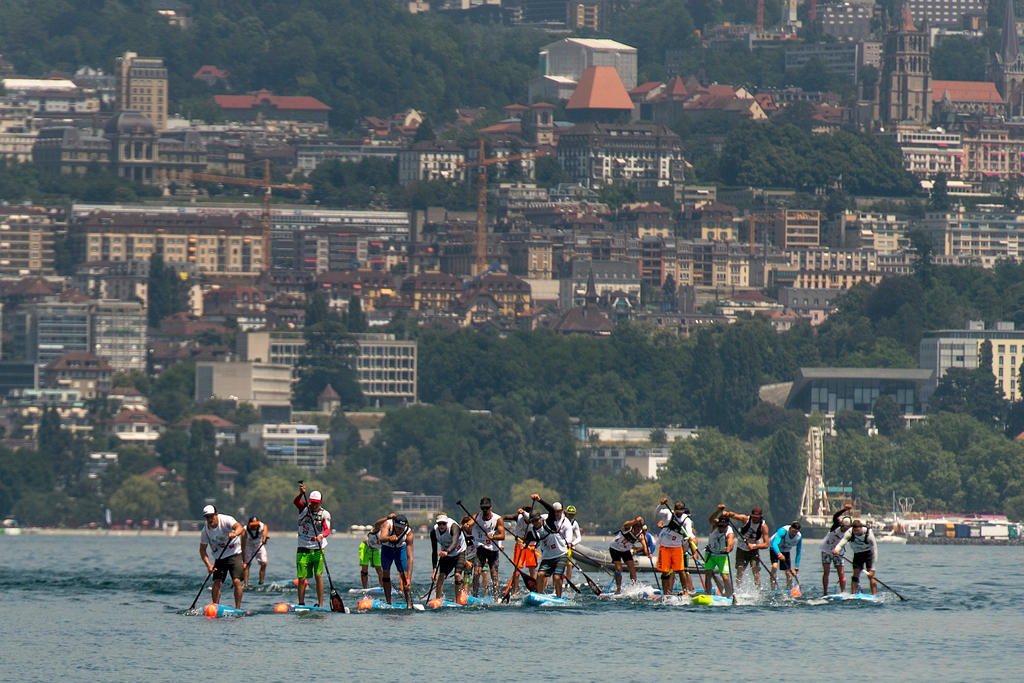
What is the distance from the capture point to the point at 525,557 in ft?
218

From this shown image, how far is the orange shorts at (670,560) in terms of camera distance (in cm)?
6631

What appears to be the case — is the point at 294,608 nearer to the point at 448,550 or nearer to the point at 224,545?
the point at 448,550

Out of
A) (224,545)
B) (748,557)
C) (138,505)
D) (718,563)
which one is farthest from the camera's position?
(138,505)

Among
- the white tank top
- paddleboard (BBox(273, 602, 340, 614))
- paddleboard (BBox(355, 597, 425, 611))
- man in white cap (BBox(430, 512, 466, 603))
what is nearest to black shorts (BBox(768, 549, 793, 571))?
the white tank top

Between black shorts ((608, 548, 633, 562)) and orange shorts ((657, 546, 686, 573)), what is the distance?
2.32ft

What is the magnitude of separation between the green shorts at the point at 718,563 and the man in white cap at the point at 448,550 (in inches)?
235

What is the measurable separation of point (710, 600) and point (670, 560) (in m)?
1.84

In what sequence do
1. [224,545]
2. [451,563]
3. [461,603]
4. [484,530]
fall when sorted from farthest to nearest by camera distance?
[461,603] → [484,530] → [451,563] → [224,545]

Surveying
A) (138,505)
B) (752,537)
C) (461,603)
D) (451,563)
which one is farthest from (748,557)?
(138,505)

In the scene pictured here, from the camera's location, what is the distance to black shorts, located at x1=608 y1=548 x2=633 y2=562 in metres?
66.4

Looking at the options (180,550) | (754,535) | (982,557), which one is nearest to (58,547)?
(180,550)

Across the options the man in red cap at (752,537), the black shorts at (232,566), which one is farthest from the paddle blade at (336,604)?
the man in red cap at (752,537)

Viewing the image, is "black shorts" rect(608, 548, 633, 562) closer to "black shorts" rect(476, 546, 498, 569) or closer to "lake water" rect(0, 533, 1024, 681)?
"lake water" rect(0, 533, 1024, 681)

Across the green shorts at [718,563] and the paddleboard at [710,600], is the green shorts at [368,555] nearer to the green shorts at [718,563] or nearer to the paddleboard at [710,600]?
the paddleboard at [710,600]
